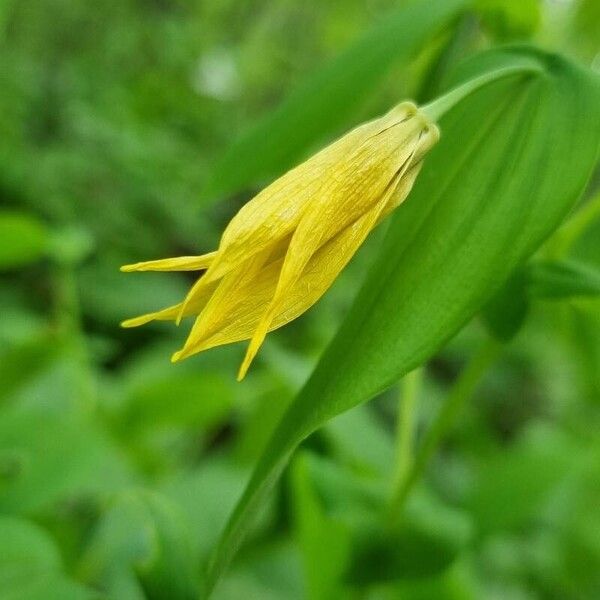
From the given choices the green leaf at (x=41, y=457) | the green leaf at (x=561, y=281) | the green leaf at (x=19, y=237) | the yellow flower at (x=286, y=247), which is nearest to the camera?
the yellow flower at (x=286, y=247)

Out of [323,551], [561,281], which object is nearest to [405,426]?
[323,551]

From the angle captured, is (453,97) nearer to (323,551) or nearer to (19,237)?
(323,551)

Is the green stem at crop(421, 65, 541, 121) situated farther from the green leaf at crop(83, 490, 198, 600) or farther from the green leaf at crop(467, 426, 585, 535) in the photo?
the green leaf at crop(467, 426, 585, 535)

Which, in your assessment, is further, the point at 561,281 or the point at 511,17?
the point at 511,17

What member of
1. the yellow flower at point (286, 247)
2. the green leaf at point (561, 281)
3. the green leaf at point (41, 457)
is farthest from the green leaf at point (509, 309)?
the green leaf at point (41, 457)

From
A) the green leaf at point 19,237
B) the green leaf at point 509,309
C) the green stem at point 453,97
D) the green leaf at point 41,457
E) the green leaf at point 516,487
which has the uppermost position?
the green stem at point 453,97

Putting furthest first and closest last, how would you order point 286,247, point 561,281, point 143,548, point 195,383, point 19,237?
point 195,383
point 19,237
point 143,548
point 561,281
point 286,247

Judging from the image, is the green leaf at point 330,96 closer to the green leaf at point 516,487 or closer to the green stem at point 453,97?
the green stem at point 453,97

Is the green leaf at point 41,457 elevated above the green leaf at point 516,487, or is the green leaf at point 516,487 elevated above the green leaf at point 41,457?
the green leaf at point 41,457
